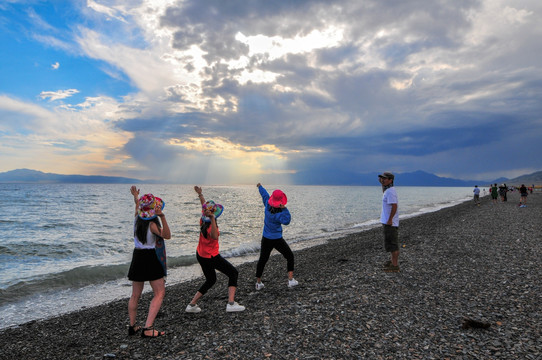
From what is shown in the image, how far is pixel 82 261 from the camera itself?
17234 millimetres

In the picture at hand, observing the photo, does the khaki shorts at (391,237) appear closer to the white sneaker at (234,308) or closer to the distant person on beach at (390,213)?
the distant person on beach at (390,213)

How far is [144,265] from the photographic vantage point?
5426 mm

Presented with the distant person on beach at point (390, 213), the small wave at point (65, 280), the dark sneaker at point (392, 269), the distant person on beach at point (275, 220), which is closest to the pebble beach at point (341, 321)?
the dark sneaker at point (392, 269)

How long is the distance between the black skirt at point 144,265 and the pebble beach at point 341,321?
1.32 m

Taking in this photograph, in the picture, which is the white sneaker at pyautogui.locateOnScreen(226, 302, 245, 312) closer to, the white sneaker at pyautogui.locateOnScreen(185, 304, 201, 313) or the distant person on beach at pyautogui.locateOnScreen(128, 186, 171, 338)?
the white sneaker at pyautogui.locateOnScreen(185, 304, 201, 313)

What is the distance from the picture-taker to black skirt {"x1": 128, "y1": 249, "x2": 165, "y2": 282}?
542cm

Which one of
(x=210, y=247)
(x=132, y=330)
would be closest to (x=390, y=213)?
(x=210, y=247)

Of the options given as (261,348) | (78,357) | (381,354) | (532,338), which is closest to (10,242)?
(78,357)

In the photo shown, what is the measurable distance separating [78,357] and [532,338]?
8162 mm

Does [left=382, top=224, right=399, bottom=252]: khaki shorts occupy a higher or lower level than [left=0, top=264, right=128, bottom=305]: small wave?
higher

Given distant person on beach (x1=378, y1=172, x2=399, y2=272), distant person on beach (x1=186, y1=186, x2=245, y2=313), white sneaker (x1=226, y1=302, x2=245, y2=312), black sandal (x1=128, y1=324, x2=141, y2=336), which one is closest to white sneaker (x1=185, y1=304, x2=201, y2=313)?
distant person on beach (x1=186, y1=186, x2=245, y2=313)

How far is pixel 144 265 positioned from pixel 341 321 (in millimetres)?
3931

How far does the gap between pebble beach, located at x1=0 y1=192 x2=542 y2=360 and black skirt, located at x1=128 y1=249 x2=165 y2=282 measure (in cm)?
132

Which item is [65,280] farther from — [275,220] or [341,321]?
[341,321]
